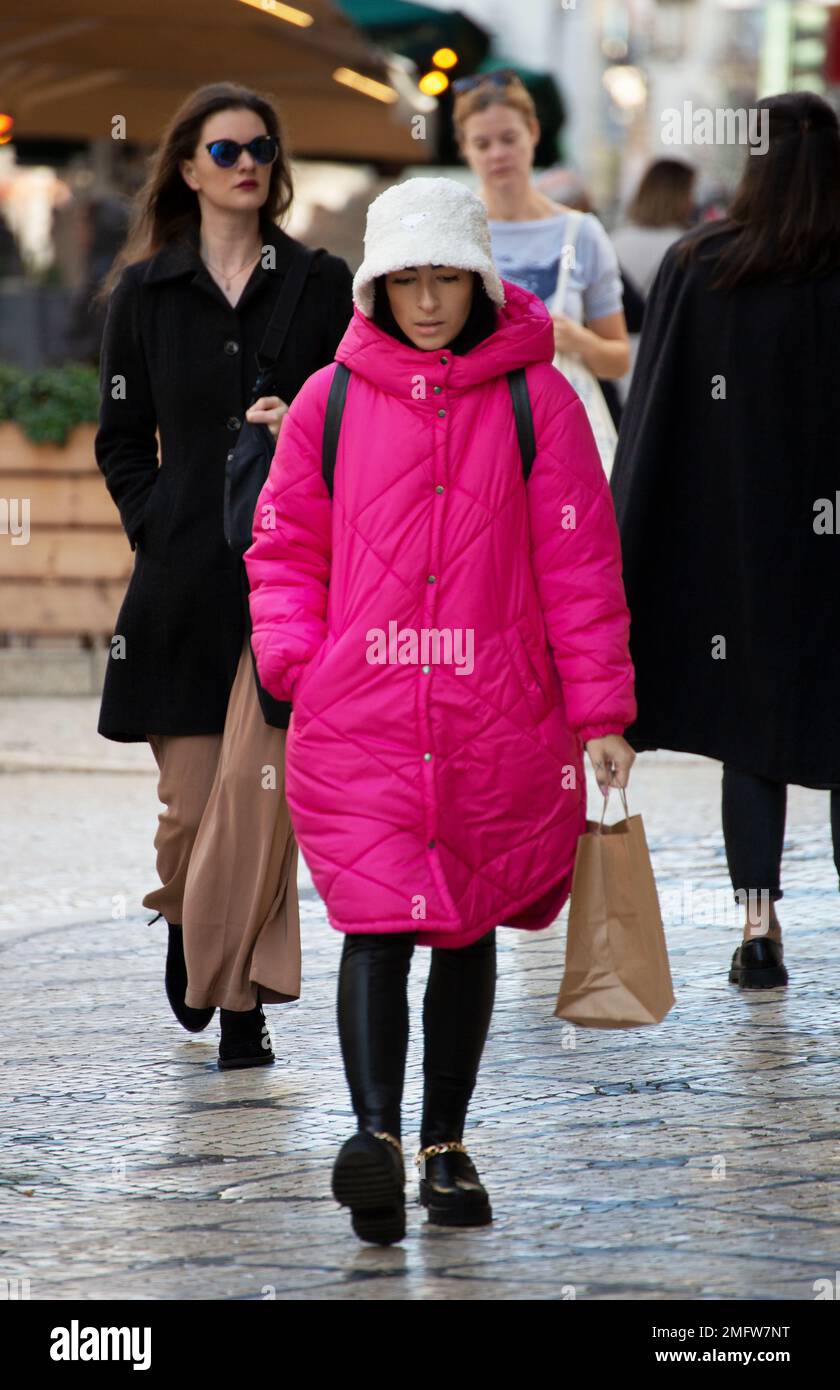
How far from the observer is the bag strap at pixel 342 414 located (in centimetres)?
412

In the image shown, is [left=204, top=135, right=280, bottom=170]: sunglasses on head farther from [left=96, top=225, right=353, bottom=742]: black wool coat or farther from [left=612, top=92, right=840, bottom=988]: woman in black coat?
[left=612, top=92, right=840, bottom=988]: woman in black coat

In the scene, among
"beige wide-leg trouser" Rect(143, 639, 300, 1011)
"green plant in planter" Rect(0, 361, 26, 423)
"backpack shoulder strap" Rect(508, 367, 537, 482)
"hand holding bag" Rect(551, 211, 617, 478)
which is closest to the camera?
"backpack shoulder strap" Rect(508, 367, 537, 482)

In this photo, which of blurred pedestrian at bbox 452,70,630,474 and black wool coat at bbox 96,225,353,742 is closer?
black wool coat at bbox 96,225,353,742

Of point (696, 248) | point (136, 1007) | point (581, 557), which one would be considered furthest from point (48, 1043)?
point (696, 248)

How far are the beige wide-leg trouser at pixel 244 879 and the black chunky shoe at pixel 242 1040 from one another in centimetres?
6

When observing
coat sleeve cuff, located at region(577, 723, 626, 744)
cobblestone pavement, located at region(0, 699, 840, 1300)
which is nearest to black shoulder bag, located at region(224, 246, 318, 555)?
coat sleeve cuff, located at region(577, 723, 626, 744)

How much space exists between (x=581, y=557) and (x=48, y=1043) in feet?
6.73

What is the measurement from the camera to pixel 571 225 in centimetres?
693

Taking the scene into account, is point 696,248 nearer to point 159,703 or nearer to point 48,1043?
point 159,703

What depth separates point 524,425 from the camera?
4.12m

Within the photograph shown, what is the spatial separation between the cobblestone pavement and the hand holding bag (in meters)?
1.34

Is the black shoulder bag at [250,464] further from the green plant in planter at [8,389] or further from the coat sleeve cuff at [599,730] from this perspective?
the green plant in planter at [8,389]

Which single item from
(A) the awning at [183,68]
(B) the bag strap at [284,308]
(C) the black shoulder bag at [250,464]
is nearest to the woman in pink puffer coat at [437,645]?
(C) the black shoulder bag at [250,464]

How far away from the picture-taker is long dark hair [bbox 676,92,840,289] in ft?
18.9
